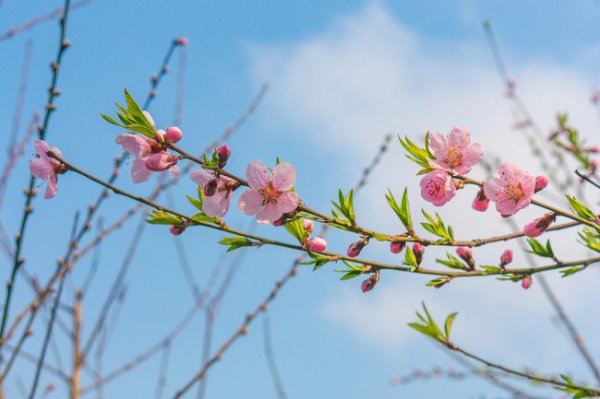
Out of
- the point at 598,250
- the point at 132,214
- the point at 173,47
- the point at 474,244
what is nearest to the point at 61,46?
the point at 173,47

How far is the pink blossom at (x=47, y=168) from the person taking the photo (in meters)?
1.62

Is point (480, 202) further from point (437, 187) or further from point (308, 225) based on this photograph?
point (308, 225)

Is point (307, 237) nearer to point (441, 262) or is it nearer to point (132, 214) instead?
point (441, 262)

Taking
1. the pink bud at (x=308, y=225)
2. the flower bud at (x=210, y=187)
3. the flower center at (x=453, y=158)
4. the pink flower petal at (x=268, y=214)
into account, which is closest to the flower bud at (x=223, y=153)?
the flower bud at (x=210, y=187)

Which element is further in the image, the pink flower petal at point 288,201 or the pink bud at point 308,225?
the pink bud at point 308,225

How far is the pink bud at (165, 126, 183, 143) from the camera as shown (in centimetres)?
152

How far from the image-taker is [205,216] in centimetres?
162

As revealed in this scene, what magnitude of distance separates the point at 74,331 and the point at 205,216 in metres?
1.90

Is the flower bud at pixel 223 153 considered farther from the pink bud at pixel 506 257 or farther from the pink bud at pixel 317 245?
the pink bud at pixel 506 257

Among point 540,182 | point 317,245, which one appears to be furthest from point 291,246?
point 540,182

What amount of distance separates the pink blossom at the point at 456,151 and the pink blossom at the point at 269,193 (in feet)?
1.40

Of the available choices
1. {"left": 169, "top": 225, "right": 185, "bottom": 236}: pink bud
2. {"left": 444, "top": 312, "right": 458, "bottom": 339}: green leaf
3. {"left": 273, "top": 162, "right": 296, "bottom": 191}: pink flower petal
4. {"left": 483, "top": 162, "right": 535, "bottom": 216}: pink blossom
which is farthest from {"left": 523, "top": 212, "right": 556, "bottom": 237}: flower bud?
{"left": 169, "top": 225, "right": 185, "bottom": 236}: pink bud

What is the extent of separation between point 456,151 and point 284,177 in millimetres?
535

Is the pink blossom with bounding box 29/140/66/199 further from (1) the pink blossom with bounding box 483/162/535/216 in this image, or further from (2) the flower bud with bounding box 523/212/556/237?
(2) the flower bud with bounding box 523/212/556/237
